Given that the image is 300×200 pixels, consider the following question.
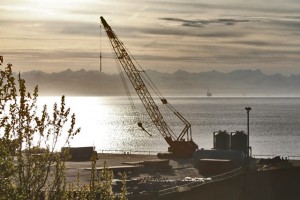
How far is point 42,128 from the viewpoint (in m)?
26.5

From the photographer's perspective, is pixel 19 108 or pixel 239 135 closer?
pixel 19 108

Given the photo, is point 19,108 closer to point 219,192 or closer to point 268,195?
point 219,192

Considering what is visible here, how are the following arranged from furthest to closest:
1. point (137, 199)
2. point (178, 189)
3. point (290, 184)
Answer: point (290, 184)
point (178, 189)
point (137, 199)

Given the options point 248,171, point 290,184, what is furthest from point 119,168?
point 290,184

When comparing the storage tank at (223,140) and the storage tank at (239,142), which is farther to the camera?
the storage tank at (223,140)

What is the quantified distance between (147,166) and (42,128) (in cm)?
8358

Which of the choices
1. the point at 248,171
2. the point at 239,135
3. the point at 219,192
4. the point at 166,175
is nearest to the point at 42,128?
the point at 219,192

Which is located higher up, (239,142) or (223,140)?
(223,140)

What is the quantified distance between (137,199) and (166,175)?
32.4 meters

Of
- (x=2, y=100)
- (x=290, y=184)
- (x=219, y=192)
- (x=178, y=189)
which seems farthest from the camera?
(x=290, y=184)

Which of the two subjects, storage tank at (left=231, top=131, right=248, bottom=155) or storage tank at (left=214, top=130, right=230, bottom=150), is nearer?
storage tank at (left=231, top=131, right=248, bottom=155)

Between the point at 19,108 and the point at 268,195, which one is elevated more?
the point at 19,108

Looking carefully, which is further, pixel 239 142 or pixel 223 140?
pixel 223 140

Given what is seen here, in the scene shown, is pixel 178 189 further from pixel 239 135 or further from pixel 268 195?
pixel 239 135
